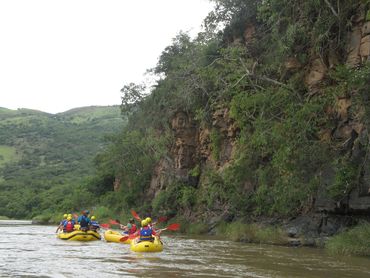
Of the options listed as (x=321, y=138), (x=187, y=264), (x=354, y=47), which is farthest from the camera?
(x=321, y=138)

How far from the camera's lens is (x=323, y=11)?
20.0 meters

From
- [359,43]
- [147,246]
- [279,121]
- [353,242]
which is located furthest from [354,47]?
[147,246]

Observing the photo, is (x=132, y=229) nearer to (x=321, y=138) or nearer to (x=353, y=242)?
(x=321, y=138)

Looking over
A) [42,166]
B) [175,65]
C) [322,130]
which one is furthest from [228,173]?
[42,166]

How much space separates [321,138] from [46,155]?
89243 mm

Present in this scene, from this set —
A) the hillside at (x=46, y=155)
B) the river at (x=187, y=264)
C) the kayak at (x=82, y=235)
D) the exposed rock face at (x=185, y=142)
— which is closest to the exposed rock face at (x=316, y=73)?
the river at (x=187, y=264)

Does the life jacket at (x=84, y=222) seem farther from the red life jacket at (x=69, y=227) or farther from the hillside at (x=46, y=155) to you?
the hillside at (x=46, y=155)

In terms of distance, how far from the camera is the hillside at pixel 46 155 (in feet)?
217

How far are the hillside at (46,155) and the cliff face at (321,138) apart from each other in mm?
16672

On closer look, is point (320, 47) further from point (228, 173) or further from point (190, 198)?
point (190, 198)

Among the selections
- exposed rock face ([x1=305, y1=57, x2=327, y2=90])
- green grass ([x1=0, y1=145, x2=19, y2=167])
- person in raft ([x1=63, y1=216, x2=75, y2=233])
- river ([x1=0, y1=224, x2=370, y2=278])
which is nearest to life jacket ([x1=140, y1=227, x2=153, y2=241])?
river ([x1=0, y1=224, x2=370, y2=278])

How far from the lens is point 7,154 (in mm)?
101062

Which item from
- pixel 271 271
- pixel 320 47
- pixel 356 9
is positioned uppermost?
pixel 356 9

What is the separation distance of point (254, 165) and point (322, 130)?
485 centimetres
